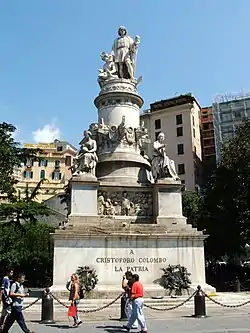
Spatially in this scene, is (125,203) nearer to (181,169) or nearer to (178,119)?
(181,169)

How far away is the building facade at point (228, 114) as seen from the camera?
6356 cm

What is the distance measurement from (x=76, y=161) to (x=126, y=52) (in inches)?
325

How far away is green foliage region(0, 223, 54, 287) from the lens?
32.0m

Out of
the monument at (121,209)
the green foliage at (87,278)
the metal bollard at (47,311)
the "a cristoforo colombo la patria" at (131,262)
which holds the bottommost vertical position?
the metal bollard at (47,311)

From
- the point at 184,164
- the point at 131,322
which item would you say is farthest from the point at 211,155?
the point at 131,322

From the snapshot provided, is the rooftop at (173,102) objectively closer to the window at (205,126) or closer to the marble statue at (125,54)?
the window at (205,126)

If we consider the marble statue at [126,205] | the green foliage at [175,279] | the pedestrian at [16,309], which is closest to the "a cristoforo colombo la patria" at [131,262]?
the green foliage at [175,279]

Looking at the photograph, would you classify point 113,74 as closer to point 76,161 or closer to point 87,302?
point 76,161

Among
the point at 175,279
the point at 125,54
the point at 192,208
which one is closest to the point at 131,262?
the point at 175,279

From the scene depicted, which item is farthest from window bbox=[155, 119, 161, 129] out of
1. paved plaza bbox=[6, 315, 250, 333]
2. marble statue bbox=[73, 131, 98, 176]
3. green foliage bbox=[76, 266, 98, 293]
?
paved plaza bbox=[6, 315, 250, 333]

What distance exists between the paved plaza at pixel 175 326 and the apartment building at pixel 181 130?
159 ft

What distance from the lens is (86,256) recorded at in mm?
18547

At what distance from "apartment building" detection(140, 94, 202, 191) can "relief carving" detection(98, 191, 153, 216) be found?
40.9 meters

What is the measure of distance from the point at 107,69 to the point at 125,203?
8806mm
